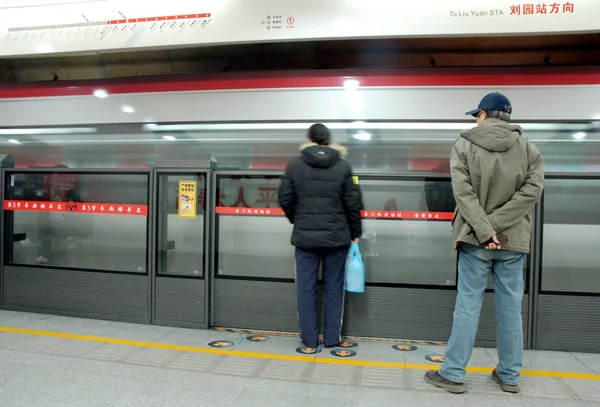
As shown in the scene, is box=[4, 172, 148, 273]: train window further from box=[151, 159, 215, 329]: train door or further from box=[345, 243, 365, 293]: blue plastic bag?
box=[345, 243, 365, 293]: blue plastic bag

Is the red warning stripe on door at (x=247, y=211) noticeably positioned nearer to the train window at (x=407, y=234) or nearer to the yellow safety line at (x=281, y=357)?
the train window at (x=407, y=234)

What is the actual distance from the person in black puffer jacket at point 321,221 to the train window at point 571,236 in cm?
172

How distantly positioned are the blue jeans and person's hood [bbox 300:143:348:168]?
117 cm

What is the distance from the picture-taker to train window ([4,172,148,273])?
4238mm

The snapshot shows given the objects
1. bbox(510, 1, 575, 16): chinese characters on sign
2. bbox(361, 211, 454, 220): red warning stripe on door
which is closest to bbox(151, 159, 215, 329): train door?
bbox(361, 211, 454, 220): red warning stripe on door

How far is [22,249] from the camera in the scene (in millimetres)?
4598

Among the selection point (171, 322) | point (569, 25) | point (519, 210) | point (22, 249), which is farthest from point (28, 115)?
point (569, 25)

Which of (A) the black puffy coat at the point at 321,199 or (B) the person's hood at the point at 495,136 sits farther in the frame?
(A) the black puffy coat at the point at 321,199

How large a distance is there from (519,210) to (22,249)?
4.76 meters

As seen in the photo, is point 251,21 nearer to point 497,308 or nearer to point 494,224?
point 494,224

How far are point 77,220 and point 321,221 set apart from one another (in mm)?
2841

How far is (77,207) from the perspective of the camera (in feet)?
13.9

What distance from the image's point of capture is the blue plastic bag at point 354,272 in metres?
3.43

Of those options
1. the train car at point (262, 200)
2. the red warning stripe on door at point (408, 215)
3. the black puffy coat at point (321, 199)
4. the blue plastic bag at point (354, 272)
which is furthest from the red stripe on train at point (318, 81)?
the blue plastic bag at point (354, 272)
